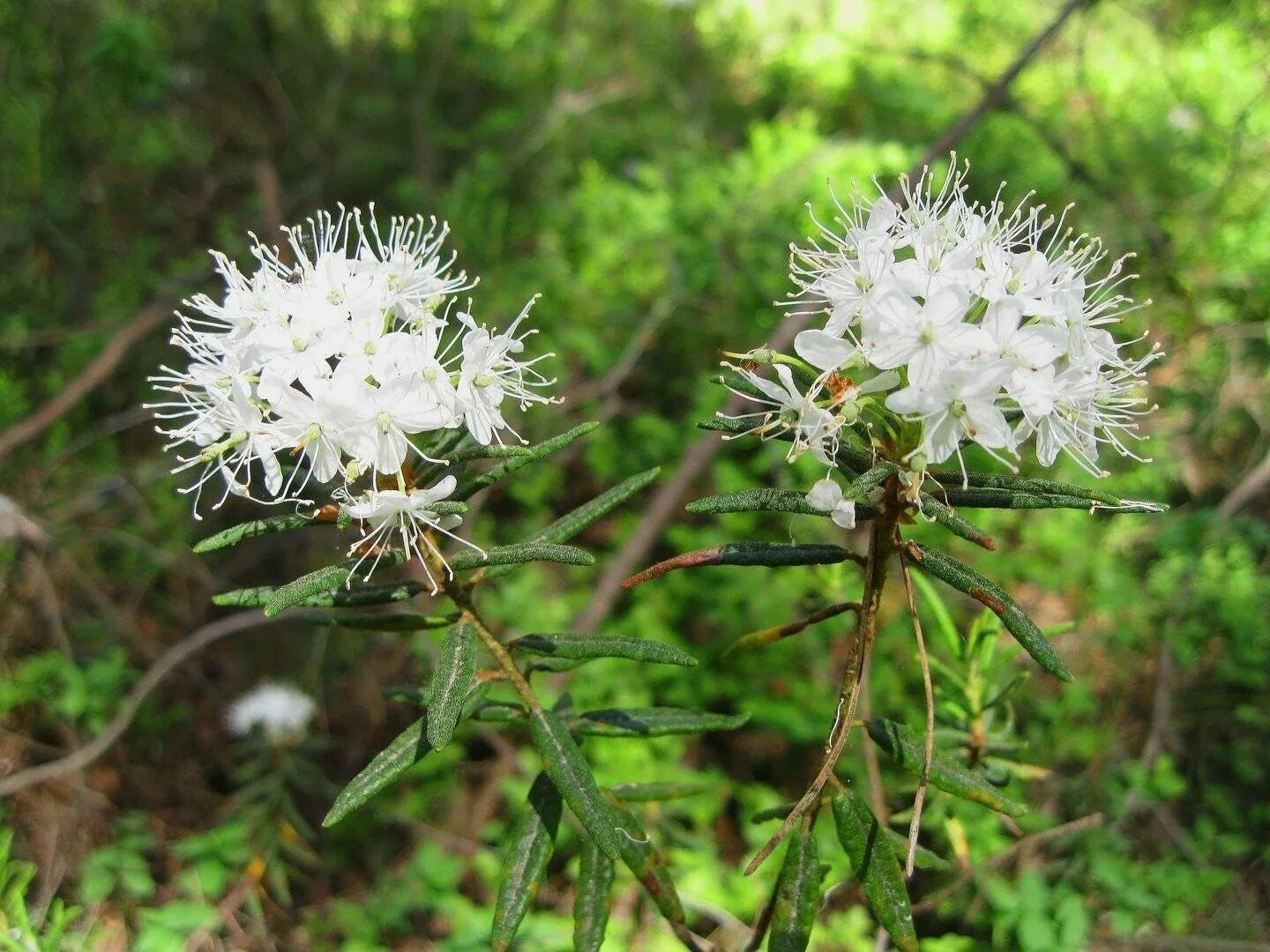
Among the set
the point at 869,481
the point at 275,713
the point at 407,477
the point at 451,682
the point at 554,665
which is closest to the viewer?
the point at 869,481

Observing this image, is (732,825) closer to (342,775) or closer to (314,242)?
(342,775)

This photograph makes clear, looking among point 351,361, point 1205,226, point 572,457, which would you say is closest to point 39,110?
point 572,457

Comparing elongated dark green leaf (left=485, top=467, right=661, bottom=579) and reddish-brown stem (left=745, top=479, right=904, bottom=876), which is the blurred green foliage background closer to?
reddish-brown stem (left=745, top=479, right=904, bottom=876)

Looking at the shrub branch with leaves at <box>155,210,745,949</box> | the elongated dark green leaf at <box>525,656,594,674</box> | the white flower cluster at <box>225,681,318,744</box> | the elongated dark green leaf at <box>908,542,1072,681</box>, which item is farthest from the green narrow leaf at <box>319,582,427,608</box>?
the white flower cluster at <box>225,681,318,744</box>

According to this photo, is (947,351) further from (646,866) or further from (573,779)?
(646,866)

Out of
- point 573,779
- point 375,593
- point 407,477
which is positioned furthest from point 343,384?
point 573,779

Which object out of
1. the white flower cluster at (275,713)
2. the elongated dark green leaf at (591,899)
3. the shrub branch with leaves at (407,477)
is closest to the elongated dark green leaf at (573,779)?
the shrub branch with leaves at (407,477)
